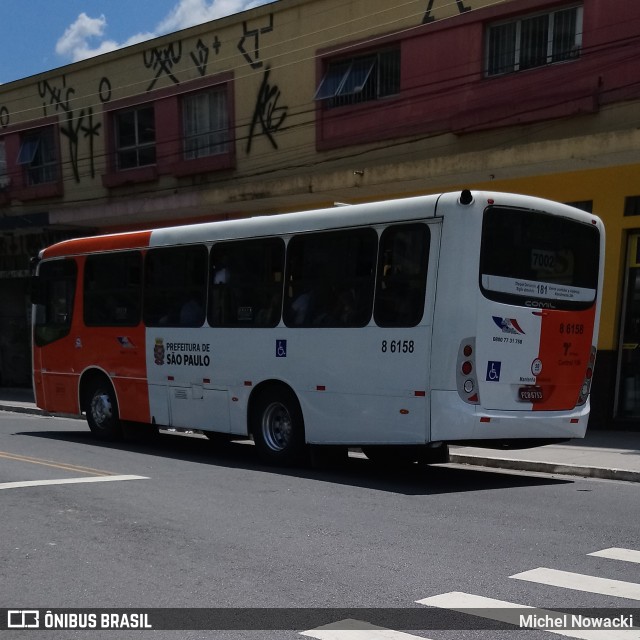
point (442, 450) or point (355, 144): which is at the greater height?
point (355, 144)

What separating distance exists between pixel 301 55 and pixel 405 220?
1191cm

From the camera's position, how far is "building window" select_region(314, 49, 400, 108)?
19.4 m

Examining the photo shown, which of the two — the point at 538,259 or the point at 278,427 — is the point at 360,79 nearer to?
the point at 278,427

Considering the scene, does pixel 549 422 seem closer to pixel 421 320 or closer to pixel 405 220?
pixel 421 320

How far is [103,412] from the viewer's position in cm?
1462

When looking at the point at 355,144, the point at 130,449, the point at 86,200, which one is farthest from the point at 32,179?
the point at 130,449

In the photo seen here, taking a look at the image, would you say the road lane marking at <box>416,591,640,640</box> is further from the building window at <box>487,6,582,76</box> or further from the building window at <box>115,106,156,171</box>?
the building window at <box>115,106,156,171</box>

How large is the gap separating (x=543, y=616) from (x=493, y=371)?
463cm

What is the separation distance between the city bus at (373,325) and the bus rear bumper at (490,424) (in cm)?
2

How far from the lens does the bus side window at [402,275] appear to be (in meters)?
9.99

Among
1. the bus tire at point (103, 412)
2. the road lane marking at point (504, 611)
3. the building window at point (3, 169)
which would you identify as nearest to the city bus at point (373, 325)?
the bus tire at point (103, 412)

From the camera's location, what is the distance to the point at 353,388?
35.0ft

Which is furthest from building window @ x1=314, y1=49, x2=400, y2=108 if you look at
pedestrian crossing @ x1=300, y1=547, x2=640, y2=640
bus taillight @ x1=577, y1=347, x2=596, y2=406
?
pedestrian crossing @ x1=300, y1=547, x2=640, y2=640

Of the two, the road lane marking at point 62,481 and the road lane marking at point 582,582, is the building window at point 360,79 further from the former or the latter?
the road lane marking at point 582,582
